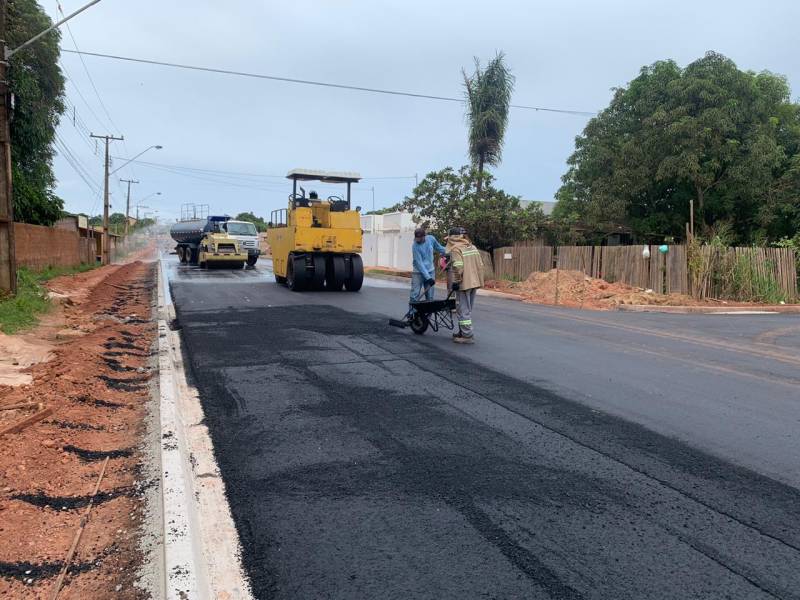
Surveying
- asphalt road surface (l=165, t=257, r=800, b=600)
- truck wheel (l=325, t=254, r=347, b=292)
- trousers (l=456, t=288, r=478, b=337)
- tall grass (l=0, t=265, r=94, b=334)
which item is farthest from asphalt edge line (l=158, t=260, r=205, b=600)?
truck wheel (l=325, t=254, r=347, b=292)

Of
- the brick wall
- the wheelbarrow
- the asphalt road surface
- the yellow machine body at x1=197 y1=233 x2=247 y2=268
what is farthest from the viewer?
the yellow machine body at x1=197 y1=233 x2=247 y2=268

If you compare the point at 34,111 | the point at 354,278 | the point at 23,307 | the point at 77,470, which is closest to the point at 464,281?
the point at 77,470

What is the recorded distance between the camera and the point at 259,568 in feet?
9.41

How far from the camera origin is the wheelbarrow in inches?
372

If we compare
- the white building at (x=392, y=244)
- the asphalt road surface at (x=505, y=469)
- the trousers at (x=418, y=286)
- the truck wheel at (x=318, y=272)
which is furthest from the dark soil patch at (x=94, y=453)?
the white building at (x=392, y=244)

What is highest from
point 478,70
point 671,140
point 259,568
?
point 478,70

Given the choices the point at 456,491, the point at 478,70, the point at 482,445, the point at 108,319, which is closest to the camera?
the point at 456,491

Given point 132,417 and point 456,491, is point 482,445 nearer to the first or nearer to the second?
point 456,491

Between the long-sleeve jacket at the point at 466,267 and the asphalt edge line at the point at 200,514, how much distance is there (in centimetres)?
461

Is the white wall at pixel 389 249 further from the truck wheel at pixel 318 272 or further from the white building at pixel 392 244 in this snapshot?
the truck wheel at pixel 318 272

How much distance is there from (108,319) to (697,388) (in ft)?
33.1

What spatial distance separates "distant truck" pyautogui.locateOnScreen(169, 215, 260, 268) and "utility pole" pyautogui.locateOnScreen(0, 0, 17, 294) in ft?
53.9

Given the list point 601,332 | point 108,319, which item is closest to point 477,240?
point 601,332

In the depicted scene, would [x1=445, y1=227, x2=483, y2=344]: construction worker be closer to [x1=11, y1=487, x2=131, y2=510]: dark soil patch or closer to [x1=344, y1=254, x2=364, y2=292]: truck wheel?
[x1=11, y1=487, x2=131, y2=510]: dark soil patch
